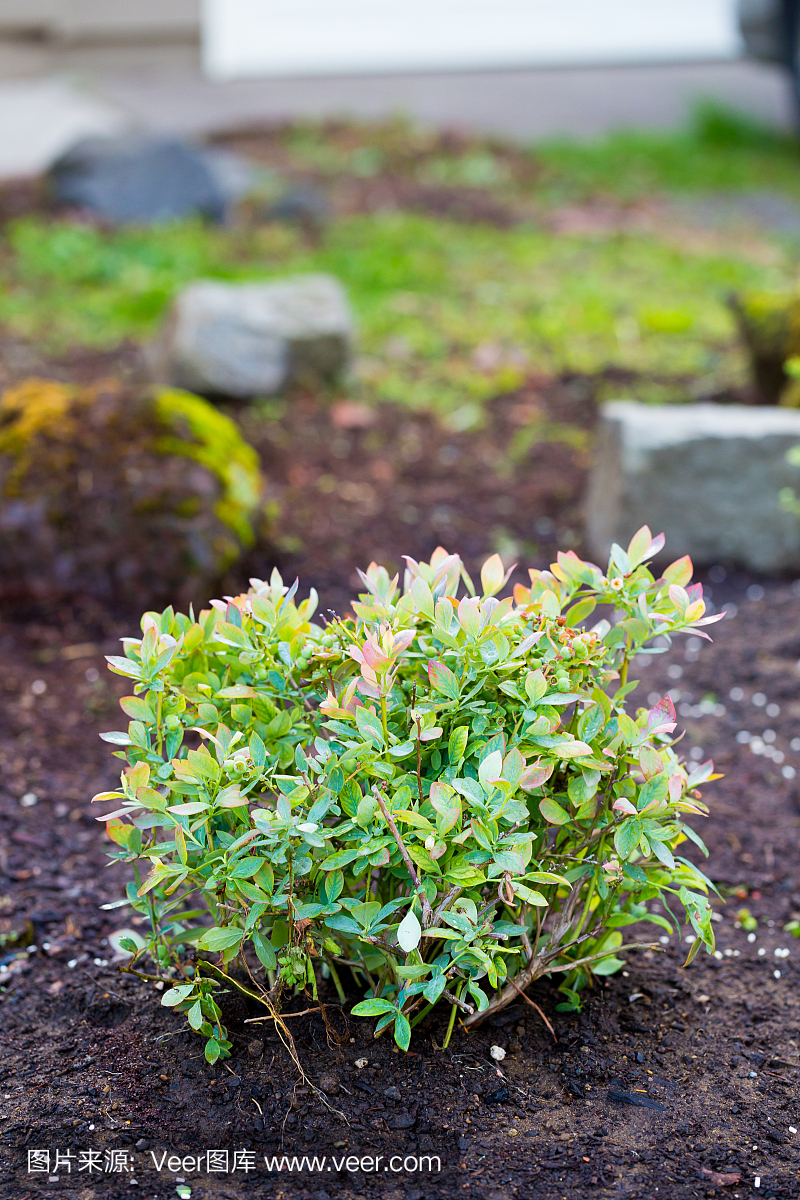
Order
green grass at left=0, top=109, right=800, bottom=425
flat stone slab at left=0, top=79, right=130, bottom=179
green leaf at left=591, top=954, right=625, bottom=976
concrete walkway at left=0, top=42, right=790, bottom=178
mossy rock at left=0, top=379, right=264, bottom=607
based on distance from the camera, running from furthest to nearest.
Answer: concrete walkway at left=0, top=42, right=790, bottom=178 → flat stone slab at left=0, top=79, right=130, bottom=179 → green grass at left=0, top=109, right=800, bottom=425 → mossy rock at left=0, top=379, right=264, bottom=607 → green leaf at left=591, top=954, right=625, bottom=976

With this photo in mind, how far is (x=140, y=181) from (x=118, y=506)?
5528 millimetres

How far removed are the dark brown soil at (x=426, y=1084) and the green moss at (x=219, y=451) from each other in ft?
5.20

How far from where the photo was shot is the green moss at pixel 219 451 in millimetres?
3748

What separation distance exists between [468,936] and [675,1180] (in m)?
0.49

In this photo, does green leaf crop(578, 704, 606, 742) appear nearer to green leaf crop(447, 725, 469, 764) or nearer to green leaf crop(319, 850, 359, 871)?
green leaf crop(447, 725, 469, 764)

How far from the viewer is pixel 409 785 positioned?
1.67m

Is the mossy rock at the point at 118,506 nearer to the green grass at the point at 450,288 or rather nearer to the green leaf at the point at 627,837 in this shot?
the green grass at the point at 450,288

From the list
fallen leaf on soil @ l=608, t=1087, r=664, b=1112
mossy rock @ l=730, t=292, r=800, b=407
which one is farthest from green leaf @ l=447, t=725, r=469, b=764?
mossy rock @ l=730, t=292, r=800, b=407

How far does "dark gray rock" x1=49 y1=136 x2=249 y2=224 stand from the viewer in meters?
8.08

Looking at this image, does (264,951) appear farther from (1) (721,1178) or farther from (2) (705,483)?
(2) (705,483)

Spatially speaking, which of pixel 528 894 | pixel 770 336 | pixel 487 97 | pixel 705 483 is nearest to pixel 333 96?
pixel 487 97

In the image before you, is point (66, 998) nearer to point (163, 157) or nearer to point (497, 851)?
point (497, 851)

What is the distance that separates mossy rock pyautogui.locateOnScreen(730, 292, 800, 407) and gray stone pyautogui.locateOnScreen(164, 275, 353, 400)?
1808 millimetres

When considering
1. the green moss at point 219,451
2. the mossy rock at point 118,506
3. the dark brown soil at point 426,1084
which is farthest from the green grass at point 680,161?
the dark brown soil at point 426,1084
